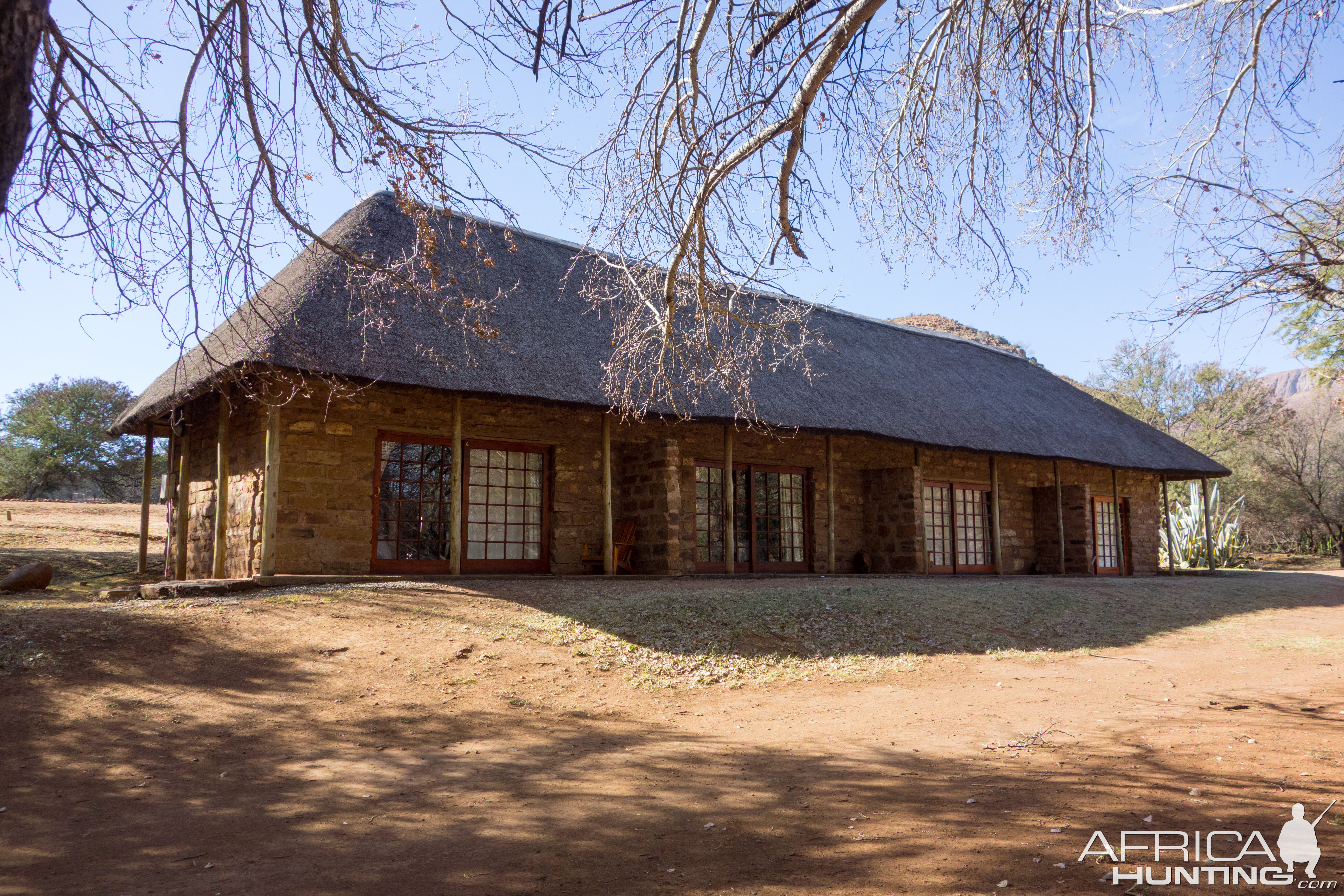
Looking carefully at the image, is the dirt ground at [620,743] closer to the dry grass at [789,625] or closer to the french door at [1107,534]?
the dry grass at [789,625]

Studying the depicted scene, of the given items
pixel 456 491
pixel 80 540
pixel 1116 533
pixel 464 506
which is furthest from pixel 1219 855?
pixel 80 540

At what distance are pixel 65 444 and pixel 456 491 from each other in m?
26.3

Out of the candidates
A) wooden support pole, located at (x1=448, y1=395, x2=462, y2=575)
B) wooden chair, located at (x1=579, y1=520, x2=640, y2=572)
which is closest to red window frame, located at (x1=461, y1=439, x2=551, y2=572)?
wooden support pole, located at (x1=448, y1=395, x2=462, y2=575)

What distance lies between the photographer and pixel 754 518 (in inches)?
505

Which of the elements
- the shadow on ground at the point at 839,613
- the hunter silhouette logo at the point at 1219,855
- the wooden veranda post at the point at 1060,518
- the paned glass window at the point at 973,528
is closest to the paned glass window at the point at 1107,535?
the wooden veranda post at the point at 1060,518

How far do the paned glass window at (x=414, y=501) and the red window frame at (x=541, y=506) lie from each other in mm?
193

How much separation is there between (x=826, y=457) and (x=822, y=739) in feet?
28.2

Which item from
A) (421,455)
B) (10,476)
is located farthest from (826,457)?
(10,476)

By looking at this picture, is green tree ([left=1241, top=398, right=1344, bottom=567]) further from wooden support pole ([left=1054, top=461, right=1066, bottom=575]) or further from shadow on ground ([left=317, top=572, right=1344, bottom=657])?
shadow on ground ([left=317, top=572, right=1344, bottom=657])

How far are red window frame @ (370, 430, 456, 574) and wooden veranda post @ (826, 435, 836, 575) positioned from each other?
5606mm

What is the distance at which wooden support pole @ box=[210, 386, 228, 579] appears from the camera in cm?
952

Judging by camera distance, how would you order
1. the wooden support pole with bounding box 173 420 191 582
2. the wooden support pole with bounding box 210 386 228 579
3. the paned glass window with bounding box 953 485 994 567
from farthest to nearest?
the paned glass window with bounding box 953 485 994 567, the wooden support pole with bounding box 173 420 191 582, the wooden support pole with bounding box 210 386 228 579

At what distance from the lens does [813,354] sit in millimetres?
14375

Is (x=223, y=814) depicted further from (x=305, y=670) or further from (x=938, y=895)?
(x=938, y=895)
